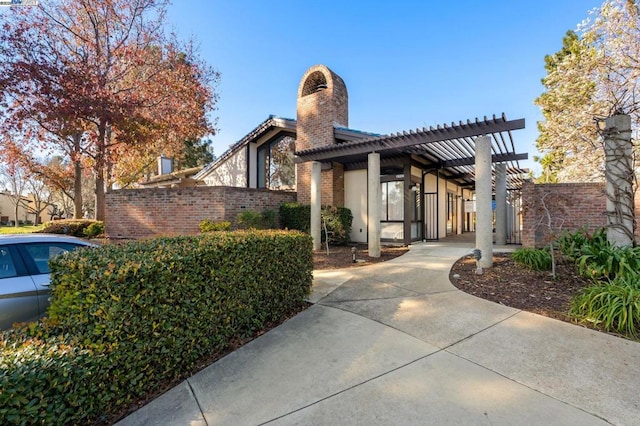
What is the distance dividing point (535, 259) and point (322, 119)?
27.3ft

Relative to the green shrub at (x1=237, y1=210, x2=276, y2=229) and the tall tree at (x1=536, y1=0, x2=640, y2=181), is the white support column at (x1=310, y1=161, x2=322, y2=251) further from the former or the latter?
the tall tree at (x1=536, y1=0, x2=640, y2=181)

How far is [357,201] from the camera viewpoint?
11805 millimetres

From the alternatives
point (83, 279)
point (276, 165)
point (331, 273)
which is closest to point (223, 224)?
point (331, 273)

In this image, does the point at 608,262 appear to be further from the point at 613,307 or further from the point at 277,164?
the point at 277,164

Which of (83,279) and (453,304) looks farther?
(453,304)

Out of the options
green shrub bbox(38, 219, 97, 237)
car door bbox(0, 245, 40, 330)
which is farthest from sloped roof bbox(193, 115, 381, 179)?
car door bbox(0, 245, 40, 330)

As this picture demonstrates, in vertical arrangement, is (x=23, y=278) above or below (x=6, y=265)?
below

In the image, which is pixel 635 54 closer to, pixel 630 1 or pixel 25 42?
pixel 630 1

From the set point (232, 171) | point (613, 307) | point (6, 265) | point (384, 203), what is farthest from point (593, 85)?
point (6, 265)

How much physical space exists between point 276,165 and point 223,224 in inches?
226

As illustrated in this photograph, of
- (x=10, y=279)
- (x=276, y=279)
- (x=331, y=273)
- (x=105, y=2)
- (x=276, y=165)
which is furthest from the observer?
(x=276, y=165)

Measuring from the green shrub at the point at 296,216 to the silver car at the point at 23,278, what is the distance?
7.80 meters

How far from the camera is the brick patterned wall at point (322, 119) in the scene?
1139 cm

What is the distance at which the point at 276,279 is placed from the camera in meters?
4.36
